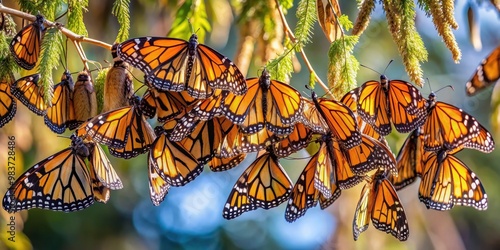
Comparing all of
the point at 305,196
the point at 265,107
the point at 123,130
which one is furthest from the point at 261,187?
the point at 123,130

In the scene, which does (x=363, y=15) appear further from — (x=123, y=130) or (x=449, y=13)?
(x=123, y=130)

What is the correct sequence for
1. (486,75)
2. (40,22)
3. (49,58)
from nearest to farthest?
(486,75), (49,58), (40,22)

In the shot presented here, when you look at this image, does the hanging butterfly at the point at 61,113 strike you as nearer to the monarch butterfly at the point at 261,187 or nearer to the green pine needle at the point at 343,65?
the monarch butterfly at the point at 261,187

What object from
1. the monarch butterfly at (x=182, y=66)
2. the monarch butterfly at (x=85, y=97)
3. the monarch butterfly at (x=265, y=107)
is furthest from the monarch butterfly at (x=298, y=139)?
the monarch butterfly at (x=85, y=97)

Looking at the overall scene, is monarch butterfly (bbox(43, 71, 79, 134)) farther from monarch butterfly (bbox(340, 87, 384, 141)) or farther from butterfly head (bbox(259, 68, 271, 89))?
monarch butterfly (bbox(340, 87, 384, 141))

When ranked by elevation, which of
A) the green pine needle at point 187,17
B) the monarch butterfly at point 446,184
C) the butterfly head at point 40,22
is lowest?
the monarch butterfly at point 446,184

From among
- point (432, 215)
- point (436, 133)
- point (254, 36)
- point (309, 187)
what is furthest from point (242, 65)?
point (432, 215)

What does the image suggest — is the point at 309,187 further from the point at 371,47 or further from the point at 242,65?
the point at 371,47
